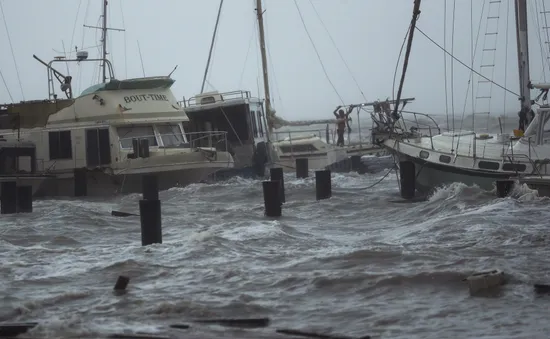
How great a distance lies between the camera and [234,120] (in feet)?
114

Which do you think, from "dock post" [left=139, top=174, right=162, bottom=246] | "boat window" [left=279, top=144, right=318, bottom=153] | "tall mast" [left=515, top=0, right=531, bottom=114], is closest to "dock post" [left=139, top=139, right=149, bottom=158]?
"tall mast" [left=515, top=0, right=531, bottom=114]

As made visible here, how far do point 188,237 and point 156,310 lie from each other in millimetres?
6176

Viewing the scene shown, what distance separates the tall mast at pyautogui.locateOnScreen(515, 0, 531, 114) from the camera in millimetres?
24422

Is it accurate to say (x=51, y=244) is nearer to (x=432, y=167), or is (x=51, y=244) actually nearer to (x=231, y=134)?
(x=432, y=167)

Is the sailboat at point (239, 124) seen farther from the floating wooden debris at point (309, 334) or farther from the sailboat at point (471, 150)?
the floating wooden debris at point (309, 334)

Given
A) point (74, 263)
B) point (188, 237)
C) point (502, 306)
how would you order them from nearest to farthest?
point (502, 306) < point (74, 263) < point (188, 237)

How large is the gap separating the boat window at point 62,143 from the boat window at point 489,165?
12.2 metres

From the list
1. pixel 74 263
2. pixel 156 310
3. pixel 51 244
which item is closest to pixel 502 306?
pixel 156 310

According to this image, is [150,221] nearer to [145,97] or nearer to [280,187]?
[280,187]

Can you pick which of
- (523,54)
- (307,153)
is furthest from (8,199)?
(307,153)

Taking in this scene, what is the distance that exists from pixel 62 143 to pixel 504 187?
13703 millimetres

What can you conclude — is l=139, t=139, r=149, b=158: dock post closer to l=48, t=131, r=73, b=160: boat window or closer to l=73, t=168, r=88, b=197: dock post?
l=73, t=168, r=88, b=197: dock post

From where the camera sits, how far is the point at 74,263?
13.9m

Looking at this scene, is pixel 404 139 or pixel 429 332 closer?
pixel 429 332
